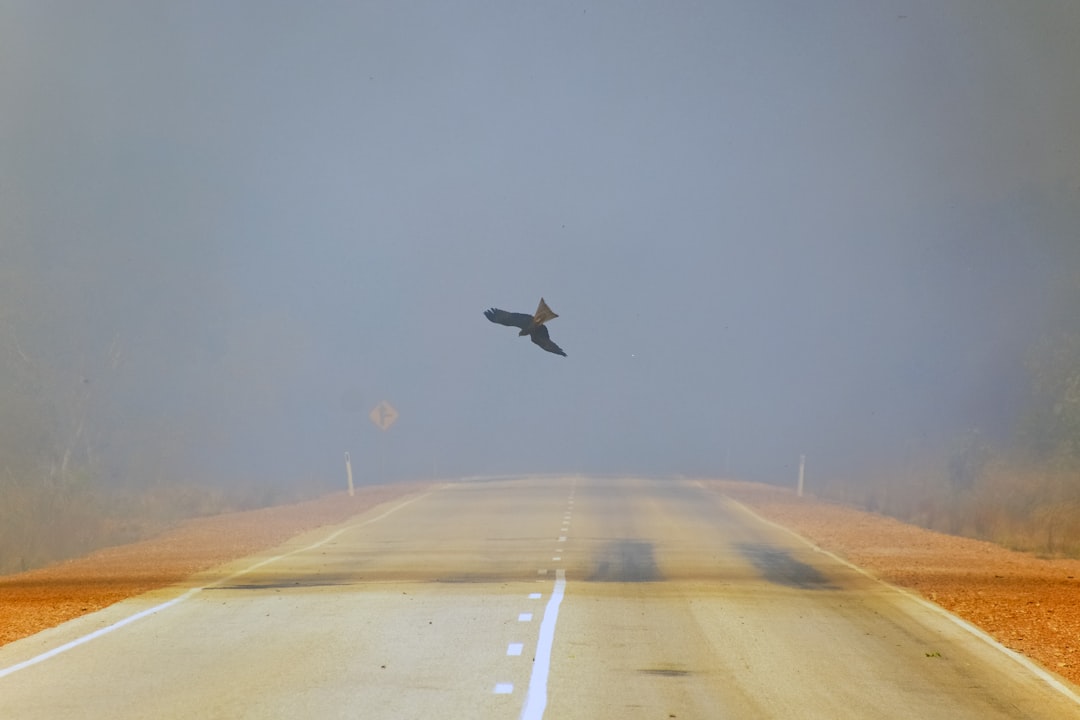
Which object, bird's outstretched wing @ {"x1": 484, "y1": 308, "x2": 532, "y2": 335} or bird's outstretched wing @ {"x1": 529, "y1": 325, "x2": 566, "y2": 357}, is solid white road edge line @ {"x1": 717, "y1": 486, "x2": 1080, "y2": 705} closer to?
bird's outstretched wing @ {"x1": 529, "y1": 325, "x2": 566, "y2": 357}

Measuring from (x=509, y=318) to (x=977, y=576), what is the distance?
9.99 meters

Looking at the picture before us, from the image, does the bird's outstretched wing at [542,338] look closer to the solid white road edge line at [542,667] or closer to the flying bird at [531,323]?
the flying bird at [531,323]

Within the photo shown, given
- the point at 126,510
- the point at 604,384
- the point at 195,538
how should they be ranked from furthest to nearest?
the point at 604,384 < the point at 126,510 < the point at 195,538

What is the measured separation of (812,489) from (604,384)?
116 metres

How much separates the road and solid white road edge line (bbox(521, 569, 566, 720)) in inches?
1.2

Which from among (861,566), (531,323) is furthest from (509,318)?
(861,566)

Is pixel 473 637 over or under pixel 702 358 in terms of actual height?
under

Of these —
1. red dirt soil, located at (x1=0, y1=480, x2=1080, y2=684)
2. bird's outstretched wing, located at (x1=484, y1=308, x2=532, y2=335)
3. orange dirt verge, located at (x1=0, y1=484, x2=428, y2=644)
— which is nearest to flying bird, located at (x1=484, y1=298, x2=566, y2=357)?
bird's outstretched wing, located at (x1=484, y1=308, x2=532, y2=335)

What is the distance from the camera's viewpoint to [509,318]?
473 inches

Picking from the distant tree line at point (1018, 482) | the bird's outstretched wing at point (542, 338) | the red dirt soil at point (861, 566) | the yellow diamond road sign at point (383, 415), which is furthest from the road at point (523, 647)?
the yellow diamond road sign at point (383, 415)

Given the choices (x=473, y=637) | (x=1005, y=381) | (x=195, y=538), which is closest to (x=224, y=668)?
(x=473, y=637)

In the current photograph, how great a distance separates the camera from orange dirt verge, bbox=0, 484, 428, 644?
14.5m

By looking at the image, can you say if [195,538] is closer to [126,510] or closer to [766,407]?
[126,510]

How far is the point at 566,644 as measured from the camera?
1152 centimetres
